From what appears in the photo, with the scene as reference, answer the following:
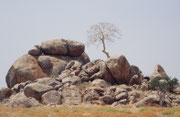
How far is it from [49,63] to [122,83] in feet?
48.1

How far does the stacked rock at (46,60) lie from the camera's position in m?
41.4

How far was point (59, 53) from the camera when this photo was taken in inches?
1857

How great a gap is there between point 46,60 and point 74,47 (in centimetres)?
678

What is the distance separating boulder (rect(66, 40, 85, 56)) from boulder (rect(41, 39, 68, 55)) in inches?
36.7

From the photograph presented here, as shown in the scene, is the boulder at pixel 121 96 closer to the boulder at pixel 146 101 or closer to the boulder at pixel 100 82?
the boulder at pixel 146 101

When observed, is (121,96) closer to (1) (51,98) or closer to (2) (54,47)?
(1) (51,98)

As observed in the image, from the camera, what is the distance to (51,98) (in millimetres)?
30844

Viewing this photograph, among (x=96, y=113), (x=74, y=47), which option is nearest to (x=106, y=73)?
(x=74, y=47)

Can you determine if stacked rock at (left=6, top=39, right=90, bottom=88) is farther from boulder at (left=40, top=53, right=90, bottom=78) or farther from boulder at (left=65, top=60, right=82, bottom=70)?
boulder at (left=65, top=60, right=82, bottom=70)

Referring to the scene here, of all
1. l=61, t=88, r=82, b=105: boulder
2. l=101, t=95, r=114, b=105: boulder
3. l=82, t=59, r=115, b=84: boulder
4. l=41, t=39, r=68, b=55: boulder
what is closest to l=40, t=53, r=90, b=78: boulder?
l=41, t=39, r=68, b=55: boulder

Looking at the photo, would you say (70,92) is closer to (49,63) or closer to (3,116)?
(49,63)

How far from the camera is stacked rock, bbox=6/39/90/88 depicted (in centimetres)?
4141

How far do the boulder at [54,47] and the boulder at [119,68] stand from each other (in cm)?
1172

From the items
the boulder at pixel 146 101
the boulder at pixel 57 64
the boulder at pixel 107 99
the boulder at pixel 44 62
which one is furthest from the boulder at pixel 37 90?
the boulder at pixel 146 101
